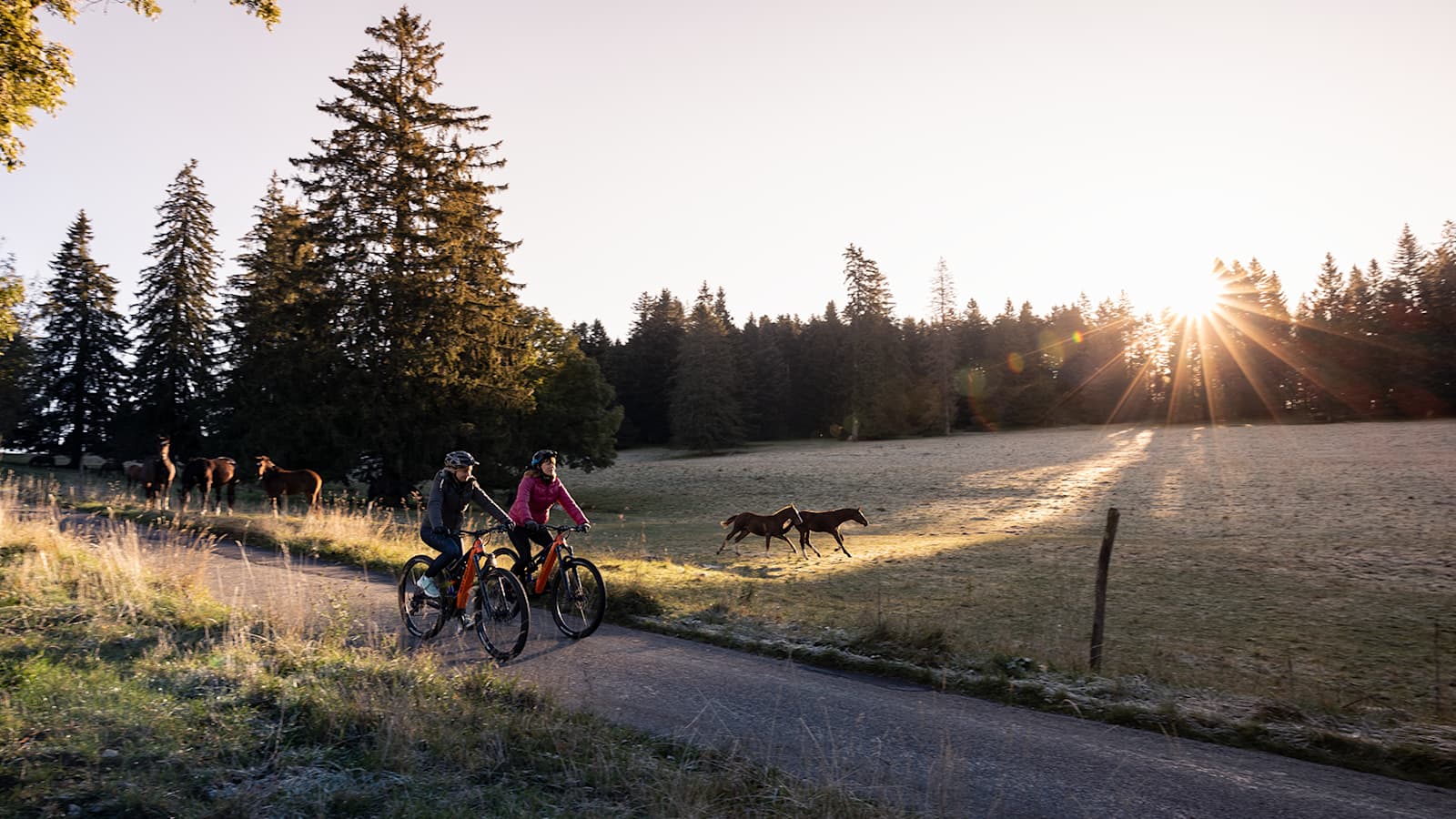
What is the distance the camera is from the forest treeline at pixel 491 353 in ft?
100

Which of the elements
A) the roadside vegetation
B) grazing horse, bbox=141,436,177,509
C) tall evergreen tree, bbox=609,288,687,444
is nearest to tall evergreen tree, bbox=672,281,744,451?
tall evergreen tree, bbox=609,288,687,444

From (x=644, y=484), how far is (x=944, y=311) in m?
48.6

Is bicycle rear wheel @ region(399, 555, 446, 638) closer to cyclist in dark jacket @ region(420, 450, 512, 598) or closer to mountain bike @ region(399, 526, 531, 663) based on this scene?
mountain bike @ region(399, 526, 531, 663)

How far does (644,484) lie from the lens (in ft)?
166

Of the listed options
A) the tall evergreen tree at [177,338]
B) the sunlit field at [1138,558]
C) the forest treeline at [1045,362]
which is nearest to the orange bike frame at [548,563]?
the sunlit field at [1138,558]

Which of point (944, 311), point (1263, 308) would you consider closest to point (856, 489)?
point (944, 311)

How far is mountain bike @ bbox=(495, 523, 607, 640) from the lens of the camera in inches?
389

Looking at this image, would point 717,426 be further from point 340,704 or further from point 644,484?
point 340,704

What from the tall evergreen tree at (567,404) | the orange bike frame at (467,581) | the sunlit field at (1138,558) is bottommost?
the sunlit field at (1138,558)

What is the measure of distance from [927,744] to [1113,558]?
18.1m

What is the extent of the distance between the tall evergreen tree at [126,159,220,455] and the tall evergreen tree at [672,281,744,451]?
41.6 m

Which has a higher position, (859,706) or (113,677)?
(113,677)

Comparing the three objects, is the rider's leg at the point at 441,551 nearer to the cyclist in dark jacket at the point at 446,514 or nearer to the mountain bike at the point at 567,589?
the cyclist in dark jacket at the point at 446,514

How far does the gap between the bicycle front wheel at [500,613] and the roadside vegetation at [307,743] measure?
76cm
